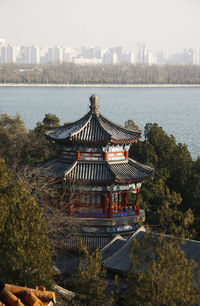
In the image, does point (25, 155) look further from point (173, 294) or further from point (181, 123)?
point (181, 123)

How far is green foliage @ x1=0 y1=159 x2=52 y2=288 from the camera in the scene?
341 inches

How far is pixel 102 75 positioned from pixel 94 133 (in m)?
148

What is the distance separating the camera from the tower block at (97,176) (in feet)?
43.2

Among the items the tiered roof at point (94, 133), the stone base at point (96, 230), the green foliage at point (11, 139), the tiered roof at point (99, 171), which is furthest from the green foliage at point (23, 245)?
the green foliage at point (11, 139)

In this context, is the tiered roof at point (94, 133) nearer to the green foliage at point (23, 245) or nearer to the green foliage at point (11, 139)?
the green foliage at point (23, 245)

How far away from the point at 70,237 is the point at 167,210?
175 inches

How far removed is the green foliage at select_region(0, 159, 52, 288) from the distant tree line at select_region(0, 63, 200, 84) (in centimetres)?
14686

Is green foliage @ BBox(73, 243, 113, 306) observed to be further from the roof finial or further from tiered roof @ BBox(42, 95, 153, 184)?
the roof finial

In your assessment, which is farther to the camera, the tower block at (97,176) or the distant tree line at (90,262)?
the tower block at (97,176)

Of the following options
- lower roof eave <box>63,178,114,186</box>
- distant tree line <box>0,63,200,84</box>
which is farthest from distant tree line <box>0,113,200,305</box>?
distant tree line <box>0,63,200,84</box>

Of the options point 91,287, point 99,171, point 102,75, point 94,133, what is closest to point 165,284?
point 91,287

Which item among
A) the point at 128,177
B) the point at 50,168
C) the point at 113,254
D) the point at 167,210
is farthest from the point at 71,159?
the point at 167,210

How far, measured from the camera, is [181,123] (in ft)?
210

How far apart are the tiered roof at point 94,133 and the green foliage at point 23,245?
4310 millimetres
